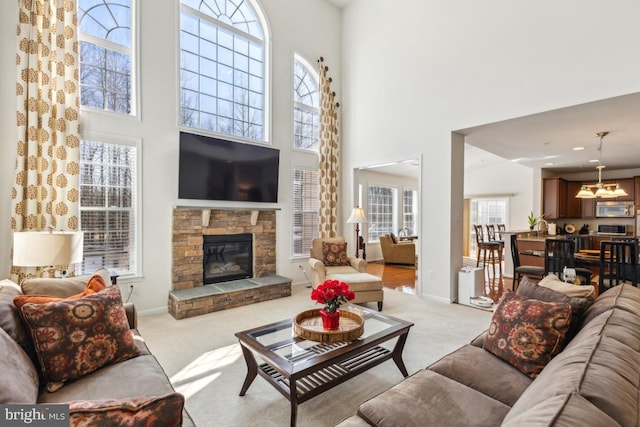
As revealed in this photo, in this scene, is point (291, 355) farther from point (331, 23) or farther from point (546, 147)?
point (331, 23)

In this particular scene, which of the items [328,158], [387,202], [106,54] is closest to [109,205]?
[106,54]

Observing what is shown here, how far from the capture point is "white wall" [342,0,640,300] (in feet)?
11.6

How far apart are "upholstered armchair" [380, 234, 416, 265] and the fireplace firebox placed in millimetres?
4118

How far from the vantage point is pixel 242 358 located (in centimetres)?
294

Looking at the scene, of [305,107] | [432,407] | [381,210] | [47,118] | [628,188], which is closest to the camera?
[432,407]

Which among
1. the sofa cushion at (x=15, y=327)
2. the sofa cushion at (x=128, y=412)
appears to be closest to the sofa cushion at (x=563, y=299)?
the sofa cushion at (x=128, y=412)

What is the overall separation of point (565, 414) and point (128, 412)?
1.21 metres

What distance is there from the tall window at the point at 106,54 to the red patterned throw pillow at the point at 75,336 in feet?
10.4

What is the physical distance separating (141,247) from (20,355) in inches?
113

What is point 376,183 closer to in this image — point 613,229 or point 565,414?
point 613,229

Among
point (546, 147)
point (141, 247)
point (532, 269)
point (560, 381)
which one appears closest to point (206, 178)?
point (141, 247)

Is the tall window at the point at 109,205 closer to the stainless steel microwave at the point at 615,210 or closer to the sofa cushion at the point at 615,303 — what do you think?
the sofa cushion at the point at 615,303

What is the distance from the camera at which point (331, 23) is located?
650 centimetres

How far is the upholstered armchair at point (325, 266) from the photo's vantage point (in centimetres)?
461
